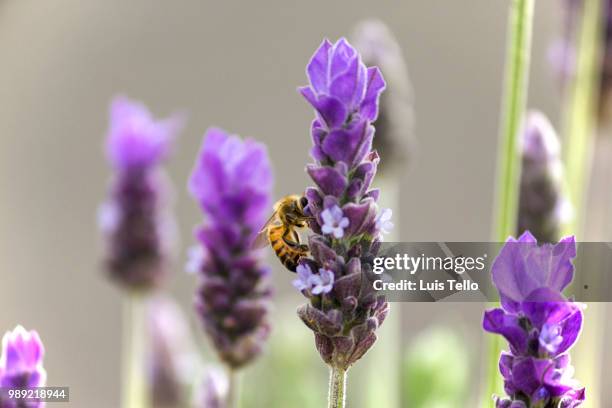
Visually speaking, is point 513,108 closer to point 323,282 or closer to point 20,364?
point 323,282

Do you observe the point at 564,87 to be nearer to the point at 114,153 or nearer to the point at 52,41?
the point at 114,153

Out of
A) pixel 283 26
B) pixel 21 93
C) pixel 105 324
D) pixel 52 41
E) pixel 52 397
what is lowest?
pixel 52 397

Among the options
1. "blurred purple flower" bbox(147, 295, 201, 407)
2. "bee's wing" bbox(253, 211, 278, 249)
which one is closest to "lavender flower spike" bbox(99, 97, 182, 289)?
"blurred purple flower" bbox(147, 295, 201, 407)

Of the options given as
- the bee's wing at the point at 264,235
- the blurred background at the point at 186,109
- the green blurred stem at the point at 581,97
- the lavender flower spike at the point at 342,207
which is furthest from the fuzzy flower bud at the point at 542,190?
the blurred background at the point at 186,109

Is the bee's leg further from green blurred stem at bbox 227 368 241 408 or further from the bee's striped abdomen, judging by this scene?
green blurred stem at bbox 227 368 241 408

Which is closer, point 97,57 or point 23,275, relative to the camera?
point 23,275

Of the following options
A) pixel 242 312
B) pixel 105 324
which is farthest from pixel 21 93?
pixel 242 312
